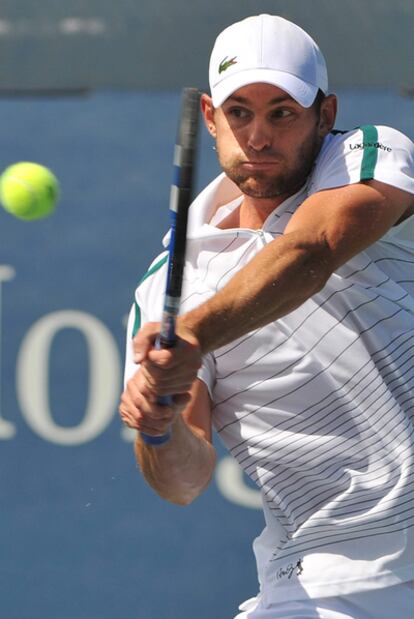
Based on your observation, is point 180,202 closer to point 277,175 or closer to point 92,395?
point 277,175

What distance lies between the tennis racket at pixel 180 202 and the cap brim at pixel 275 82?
1.52 feet

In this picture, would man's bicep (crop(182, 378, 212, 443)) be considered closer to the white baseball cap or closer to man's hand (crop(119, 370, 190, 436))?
man's hand (crop(119, 370, 190, 436))

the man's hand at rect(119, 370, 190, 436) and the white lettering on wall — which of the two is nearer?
the man's hand at rect(119, 370, 190, 436)

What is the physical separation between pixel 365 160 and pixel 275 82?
0.25 m

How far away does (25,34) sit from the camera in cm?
494

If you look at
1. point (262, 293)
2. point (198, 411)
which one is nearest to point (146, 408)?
point (262, 293)

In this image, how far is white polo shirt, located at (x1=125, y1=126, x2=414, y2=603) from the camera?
2.88m

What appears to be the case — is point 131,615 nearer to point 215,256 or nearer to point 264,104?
point 215,256

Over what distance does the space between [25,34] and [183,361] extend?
2824 millimetres

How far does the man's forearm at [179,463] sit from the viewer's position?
2777mm

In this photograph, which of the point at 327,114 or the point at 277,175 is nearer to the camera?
the point at 277,175

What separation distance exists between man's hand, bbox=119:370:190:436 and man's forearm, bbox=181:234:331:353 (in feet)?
0.40

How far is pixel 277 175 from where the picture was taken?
9.55ft

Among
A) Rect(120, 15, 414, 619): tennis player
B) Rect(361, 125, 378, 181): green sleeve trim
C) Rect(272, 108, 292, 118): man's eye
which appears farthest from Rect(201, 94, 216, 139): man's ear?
Rect(361, 125, 378, 181): green sleeve trim
